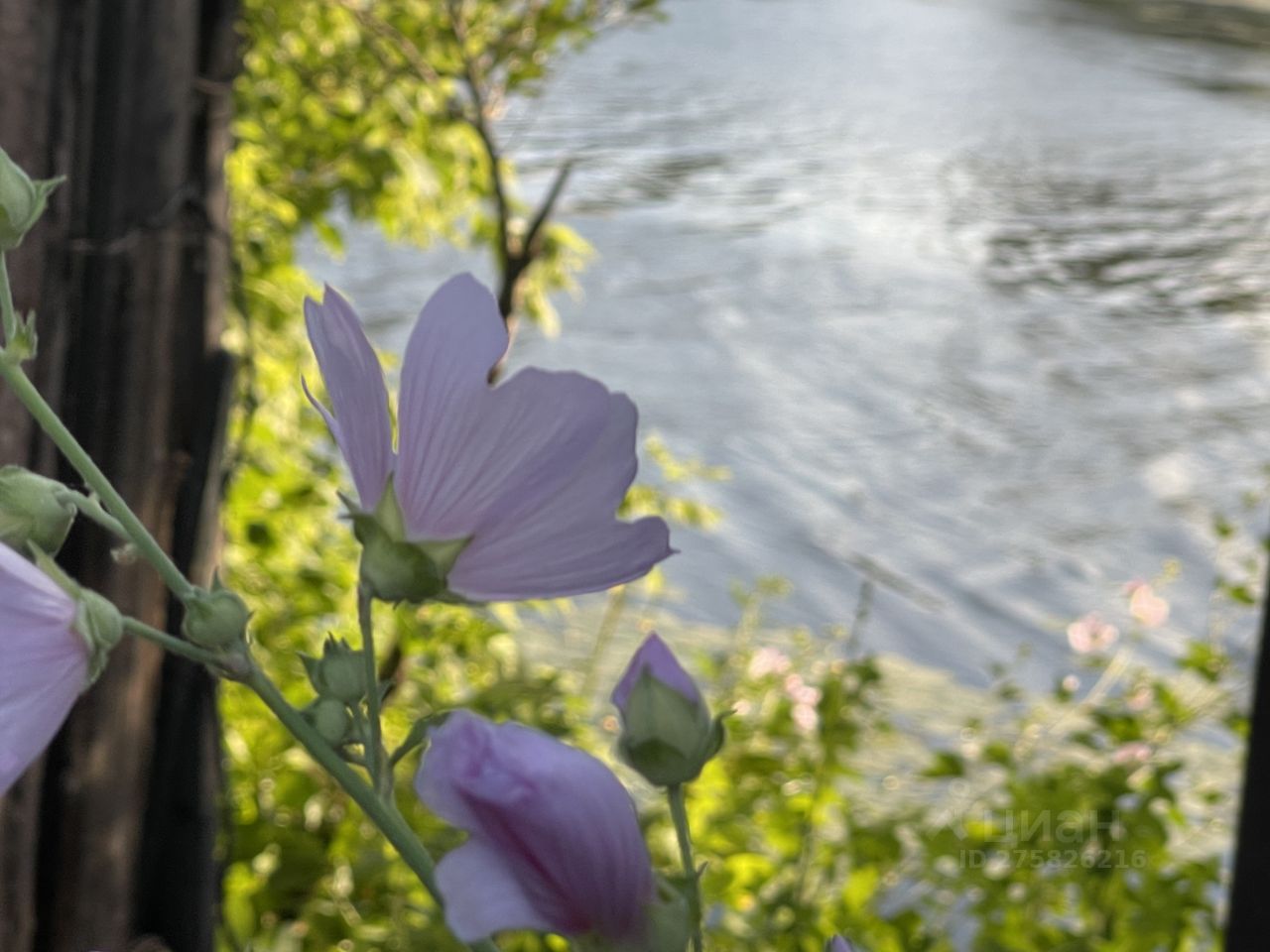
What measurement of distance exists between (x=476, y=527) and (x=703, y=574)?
2786 millimetres

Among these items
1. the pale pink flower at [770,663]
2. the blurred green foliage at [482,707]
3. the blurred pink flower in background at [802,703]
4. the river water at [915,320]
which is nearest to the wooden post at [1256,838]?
the blurred green foliage at [482,707]

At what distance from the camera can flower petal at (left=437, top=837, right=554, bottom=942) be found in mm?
214

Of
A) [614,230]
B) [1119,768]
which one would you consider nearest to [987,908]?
[1119,768]

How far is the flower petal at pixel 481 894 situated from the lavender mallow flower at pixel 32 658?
61 mm

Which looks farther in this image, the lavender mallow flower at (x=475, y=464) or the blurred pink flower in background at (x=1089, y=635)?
the blurred pink flower in background at (x=1089, y=635)

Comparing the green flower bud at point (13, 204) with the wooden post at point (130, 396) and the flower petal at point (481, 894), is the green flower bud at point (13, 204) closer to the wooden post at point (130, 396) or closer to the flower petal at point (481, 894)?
the flower petal at point (481, 894)

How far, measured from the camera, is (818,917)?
1411 millimetres

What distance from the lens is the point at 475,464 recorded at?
0.27 meters

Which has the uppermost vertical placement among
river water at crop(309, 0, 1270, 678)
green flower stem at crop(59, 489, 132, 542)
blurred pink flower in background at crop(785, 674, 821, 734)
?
green flower stem at crop(59, 489, 132, 542)

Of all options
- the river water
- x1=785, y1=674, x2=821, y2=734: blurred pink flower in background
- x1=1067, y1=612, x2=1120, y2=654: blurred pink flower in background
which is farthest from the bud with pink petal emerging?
the river water

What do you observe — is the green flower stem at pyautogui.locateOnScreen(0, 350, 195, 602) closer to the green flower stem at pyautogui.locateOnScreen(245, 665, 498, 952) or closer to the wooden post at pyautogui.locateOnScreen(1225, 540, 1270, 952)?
the green flower stem at pyautogui.locateOnScreen(245, 665, 498, 952)

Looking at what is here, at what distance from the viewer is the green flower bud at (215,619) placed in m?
0.24

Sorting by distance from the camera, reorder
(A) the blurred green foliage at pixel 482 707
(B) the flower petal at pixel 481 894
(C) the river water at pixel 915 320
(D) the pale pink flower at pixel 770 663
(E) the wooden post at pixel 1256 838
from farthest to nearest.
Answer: (C) the river water at pixel 915 320 → (D) the pale pink flower at pixel 770 663 → (A) the blurred green foliage at pixel 482 707 → (E) the wooden post at pixel 1256 838 → (B) the flower petal at pixel 481 894

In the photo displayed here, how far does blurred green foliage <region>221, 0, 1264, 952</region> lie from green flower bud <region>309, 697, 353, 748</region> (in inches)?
31.5
